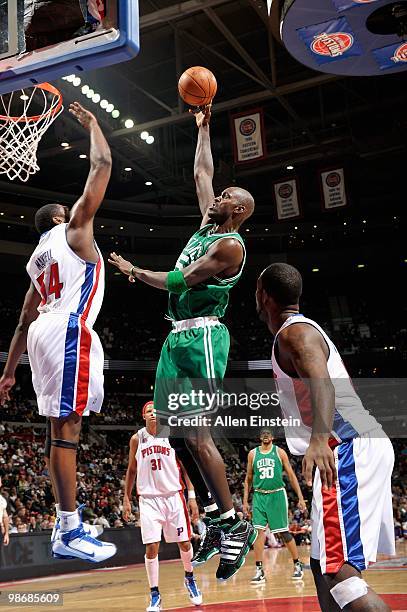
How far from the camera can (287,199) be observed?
18.0m

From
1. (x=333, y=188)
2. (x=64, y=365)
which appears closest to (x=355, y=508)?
(x=64, y=365)

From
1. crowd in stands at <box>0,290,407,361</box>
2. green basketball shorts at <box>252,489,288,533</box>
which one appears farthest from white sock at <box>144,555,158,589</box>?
crowd in stands at <box>0,290,407,361</box>

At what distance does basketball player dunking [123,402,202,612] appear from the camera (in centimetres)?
866

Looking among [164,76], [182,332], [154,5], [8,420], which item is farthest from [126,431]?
[182,332]

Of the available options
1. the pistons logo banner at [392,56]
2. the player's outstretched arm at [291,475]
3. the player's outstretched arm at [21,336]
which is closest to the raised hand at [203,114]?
the player's outstretched arm at [21,336]

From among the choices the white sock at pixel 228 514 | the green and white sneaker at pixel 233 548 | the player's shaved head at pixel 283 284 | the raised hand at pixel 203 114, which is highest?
the raised hand at pixel 203 114

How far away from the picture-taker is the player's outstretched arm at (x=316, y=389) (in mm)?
3619

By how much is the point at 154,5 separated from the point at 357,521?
471 inches

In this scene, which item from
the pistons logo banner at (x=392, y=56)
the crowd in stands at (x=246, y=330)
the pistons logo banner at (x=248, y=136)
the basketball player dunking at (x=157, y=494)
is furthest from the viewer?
the crowd in stands at (x=246, y=330)

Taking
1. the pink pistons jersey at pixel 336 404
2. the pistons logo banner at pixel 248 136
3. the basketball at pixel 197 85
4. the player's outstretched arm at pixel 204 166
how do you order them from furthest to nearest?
the pistons logo banner at pixel 248 136 < the player's outstretched arm at pixel 204 166 < the basketball at pixel 197 85 < the pink pistons jersey at pixel 336 404

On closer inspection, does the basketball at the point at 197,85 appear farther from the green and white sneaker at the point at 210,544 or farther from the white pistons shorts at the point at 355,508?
the green and white sneaker at the point at 210,544

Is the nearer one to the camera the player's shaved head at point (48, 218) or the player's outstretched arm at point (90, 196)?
the player's outstretched arm at point (90, 196)

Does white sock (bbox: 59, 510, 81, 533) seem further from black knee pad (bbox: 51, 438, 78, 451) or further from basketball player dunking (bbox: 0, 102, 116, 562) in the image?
black knee pad (bbox: 51, 438, 78, 451)

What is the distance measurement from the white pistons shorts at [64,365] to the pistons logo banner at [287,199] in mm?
14077
